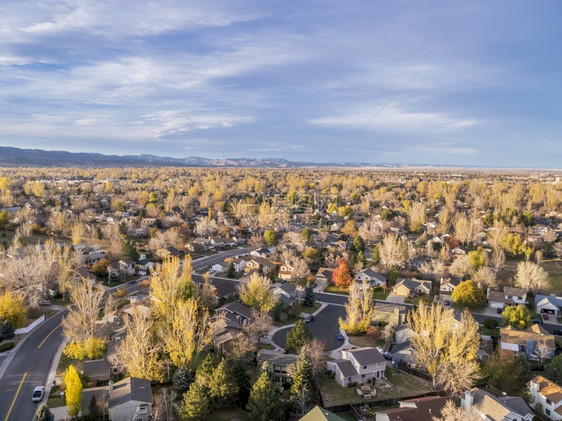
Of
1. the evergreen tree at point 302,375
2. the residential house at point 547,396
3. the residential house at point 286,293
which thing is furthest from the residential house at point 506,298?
the evergreen tree at point 302,375

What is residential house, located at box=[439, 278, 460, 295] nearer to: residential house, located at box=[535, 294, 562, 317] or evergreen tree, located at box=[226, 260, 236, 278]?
residential house, located at box=[535, 294, 562, 317]

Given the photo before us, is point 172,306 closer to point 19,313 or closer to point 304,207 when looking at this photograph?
point 19,313

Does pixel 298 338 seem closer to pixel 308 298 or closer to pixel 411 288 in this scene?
pixel 308 298

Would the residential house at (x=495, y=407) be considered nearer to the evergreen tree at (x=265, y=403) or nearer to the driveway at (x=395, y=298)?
the evergreen tree at (x=265, y=403)

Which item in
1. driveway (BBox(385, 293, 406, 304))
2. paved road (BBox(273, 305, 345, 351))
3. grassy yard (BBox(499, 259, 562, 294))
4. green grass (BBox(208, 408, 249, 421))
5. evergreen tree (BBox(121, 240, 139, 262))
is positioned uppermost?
evergreen tree (BBox(121, 240, 139, 262))

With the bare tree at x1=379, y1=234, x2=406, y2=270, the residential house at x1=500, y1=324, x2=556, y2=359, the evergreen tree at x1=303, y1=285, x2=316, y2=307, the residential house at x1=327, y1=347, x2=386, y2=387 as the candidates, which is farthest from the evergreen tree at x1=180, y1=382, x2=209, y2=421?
the bare tree at x1=379, y1=234, x2=406, y2=270

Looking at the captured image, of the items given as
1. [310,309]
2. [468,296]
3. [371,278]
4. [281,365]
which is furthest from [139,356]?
[468,296]

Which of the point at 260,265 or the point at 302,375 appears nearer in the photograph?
the point at 302,375
